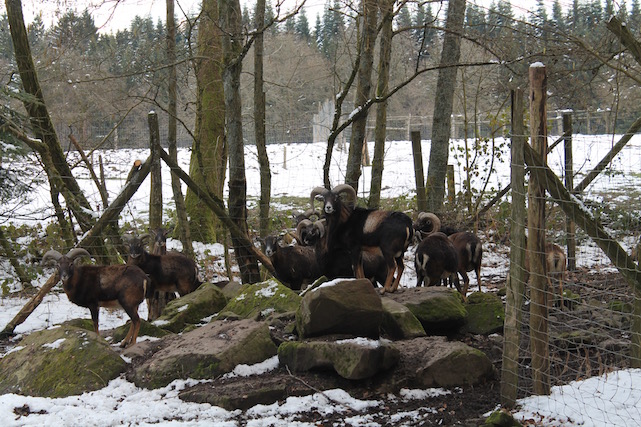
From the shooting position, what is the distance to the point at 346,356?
6625 millimetres

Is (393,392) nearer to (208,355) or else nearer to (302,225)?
(208,355)

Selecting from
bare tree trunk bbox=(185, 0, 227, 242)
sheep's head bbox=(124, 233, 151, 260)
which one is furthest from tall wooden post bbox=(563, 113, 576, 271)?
bare tree trunk bbox=(185, 0, 227, 242)

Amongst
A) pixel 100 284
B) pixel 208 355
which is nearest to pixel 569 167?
pixel 208 355

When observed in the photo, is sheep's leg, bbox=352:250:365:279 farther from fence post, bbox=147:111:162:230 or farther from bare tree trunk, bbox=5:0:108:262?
bare tree trunk, bbox=5:0:108:262

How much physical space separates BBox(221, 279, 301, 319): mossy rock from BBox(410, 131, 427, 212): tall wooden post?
16.4 feet

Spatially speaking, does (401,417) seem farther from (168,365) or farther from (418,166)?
(418,166)

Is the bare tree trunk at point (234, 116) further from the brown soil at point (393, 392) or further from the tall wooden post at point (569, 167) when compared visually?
the tall wooden post at point (569, 167)

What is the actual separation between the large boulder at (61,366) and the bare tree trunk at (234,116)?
13.2 feet

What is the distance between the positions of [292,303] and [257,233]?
696 centimetres

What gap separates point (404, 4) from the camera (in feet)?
35.7

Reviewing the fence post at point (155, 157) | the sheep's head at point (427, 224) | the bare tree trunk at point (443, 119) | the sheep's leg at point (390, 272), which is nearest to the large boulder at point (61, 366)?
the fence post at point (155, 157)

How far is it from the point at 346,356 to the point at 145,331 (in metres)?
3.54

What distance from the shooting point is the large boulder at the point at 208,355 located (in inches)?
277

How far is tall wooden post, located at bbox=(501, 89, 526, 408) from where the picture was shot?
592 cm
